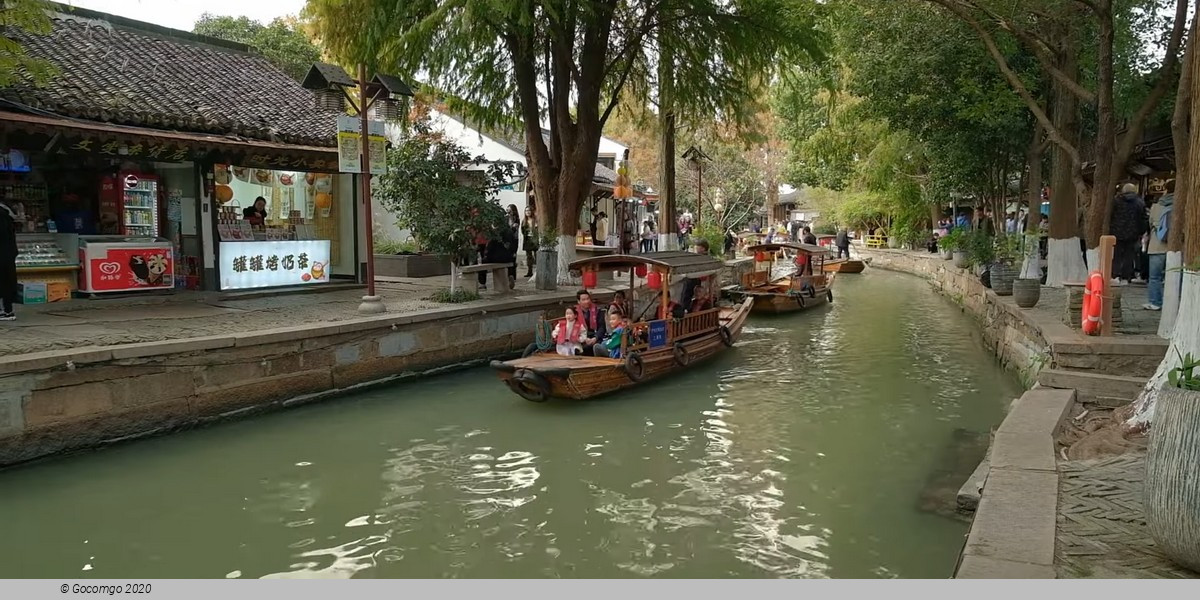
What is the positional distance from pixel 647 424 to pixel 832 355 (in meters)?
5.58

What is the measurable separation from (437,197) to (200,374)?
5.29 metres

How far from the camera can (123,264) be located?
478 inches

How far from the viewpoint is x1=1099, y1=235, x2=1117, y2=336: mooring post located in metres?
8.65

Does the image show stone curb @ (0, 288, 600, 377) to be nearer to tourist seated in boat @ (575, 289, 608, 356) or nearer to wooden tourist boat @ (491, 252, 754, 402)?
wooden tourist boat @ (491, 252, 754, 402)

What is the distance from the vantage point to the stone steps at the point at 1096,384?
754 cm

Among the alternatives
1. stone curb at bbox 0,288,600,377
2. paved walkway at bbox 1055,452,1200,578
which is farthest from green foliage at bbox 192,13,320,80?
paved walkway at bbox 1055,452,1200,578

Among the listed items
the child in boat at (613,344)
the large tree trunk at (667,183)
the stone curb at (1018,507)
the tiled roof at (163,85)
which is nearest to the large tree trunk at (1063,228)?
the large tree trunk at (667,183)

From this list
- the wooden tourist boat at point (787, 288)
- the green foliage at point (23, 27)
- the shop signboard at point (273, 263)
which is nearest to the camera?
the green foliage at point (23, 27)

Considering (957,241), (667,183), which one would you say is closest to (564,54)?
(667,183)

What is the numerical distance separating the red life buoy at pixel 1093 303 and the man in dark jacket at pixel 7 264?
1200 cm

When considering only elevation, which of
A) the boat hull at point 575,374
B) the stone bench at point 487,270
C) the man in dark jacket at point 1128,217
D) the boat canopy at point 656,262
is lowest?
the boat hull at point 575,374

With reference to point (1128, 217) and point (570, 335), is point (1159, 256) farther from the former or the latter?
point (570, 335)

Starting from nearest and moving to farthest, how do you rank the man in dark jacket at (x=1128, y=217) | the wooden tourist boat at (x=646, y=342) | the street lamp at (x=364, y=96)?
1. the wooden tourist boat at (x=646, y=342)
2. the street lamp at (x=364, y=96)
3. the man in dark jacket at (x=1128, y=217)

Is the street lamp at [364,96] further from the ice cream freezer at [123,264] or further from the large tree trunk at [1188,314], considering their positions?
the large tree trunk at [1188,314]
